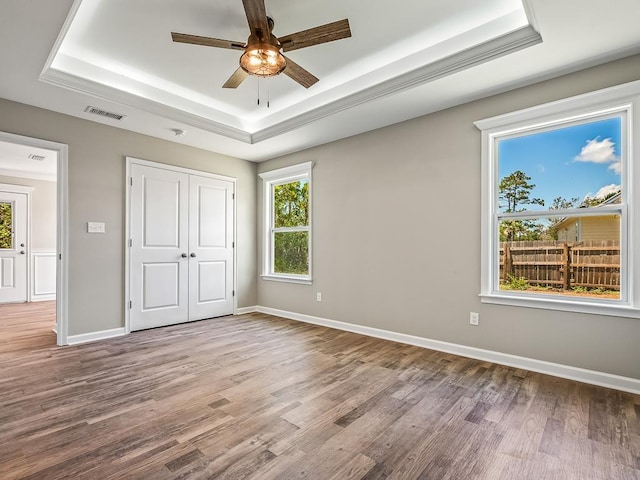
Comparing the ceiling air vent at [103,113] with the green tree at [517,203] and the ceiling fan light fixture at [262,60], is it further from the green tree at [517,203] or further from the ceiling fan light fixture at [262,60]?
the green tree at [517,203]

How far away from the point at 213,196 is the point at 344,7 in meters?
3.30

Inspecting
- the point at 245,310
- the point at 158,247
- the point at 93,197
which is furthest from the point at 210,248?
the point at 93,197

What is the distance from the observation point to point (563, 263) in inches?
115

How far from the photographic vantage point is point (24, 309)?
5.71m

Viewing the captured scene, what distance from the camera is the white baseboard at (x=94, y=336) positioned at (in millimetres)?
3671

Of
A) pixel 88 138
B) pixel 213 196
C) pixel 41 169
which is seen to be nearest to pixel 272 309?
pixel 213 196

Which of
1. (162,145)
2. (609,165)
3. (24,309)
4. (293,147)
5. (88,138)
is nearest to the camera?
(609,165)

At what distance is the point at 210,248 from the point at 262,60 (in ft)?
10.7

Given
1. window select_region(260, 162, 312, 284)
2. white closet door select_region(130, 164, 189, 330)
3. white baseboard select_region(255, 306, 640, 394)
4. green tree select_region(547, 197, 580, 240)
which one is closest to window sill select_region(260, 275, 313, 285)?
window select_region(260, 162, 312, 284)

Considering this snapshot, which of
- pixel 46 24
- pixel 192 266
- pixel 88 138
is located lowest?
pixel 192 266

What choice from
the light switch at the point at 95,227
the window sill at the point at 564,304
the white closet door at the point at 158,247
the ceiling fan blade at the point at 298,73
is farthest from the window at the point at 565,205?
the light switch at the point at 95,227

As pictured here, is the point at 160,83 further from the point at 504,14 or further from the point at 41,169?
the point at 41,169

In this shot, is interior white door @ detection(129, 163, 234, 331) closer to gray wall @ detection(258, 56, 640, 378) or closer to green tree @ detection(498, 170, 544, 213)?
gray wall @ detection(258, 56, 640, 378)

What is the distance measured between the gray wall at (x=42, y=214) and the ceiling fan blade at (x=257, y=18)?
6.95 meters
